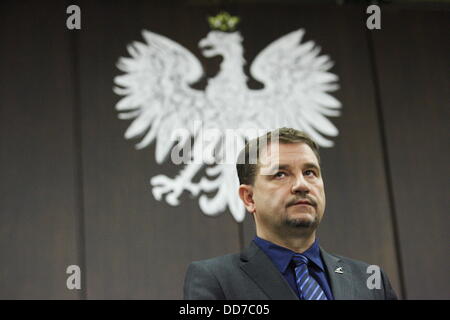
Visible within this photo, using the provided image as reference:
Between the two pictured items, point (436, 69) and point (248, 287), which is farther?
point (436, 69)

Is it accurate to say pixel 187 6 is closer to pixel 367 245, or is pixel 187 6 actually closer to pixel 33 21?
pixel 33 21

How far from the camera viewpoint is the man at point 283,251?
1.45 meters

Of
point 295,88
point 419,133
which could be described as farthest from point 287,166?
point 419,133

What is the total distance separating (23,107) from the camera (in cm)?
392

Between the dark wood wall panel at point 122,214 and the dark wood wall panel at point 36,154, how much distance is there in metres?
0.11

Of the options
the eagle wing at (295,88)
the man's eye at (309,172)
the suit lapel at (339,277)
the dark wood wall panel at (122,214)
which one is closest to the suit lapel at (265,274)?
the suit lapel at (339,277)

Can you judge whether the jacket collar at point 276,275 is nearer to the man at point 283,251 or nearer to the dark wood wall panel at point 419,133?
the man at point 283,251

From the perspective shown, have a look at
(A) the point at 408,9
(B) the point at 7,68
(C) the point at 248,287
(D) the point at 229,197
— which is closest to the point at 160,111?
(D) the point at 229,197

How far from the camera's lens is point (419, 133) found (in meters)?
4.23

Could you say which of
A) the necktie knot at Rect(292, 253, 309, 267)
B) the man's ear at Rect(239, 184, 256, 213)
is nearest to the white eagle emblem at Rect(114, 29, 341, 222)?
the man's ear at Rect(239, 184, 256, 213)

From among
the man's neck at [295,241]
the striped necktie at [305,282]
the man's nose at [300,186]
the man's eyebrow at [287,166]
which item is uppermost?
the man's eyebrow at [287,166]

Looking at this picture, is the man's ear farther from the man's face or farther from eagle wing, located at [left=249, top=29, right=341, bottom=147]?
eagle wing, located at [left=249, top=29, right=341, bottom=147]
